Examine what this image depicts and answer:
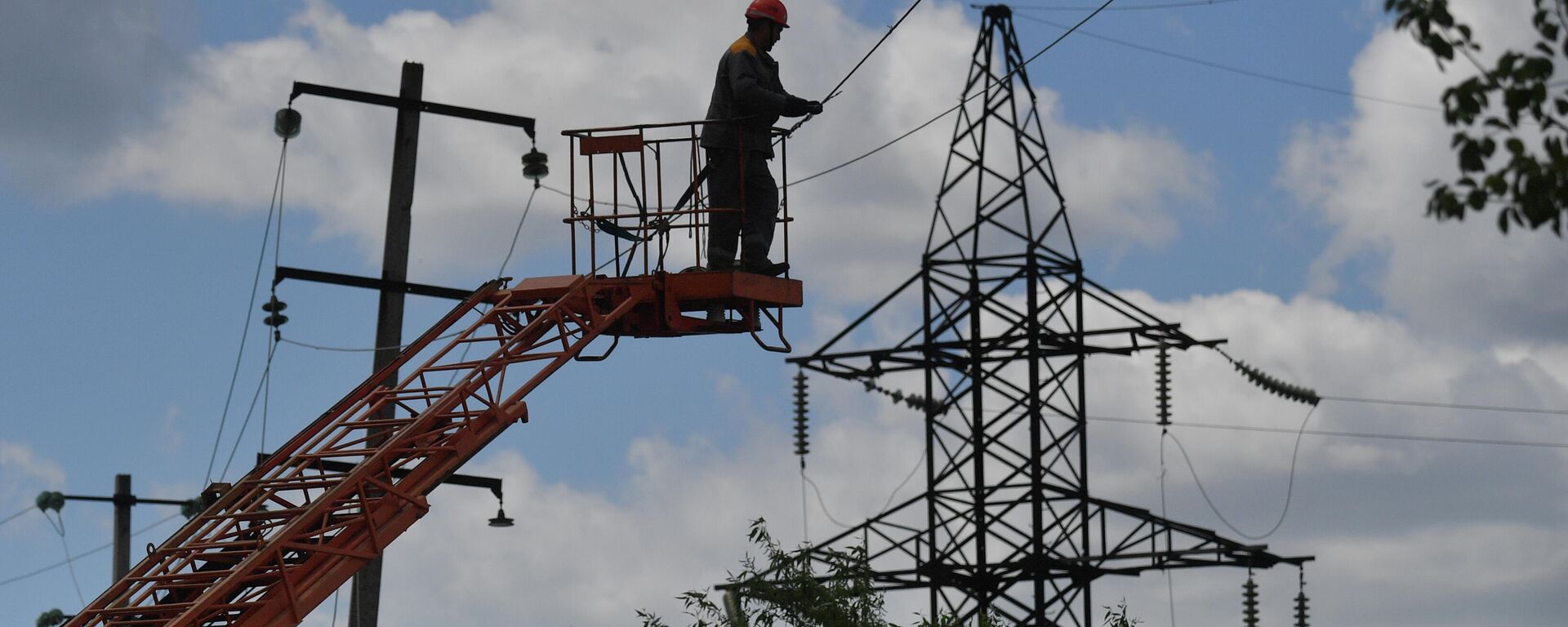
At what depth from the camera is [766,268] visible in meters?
18.5

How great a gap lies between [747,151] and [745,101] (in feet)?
1.47

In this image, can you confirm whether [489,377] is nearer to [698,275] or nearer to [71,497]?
[698,275]

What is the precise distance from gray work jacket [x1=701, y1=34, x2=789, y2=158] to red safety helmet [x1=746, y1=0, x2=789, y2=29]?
0.70 feet

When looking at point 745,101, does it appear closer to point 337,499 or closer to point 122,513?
point 337,499

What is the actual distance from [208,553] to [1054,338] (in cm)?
1800

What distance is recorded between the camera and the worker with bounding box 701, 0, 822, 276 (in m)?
18.3

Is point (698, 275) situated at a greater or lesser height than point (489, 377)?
greater

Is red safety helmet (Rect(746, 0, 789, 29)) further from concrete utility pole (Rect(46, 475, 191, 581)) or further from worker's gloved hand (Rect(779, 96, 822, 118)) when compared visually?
concrete utility pole (Rect(46, 475, 191, 581))

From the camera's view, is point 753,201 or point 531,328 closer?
point 531,328

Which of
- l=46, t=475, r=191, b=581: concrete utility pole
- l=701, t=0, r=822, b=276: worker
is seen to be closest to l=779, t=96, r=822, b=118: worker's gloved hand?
l=701, t=0, r=822, b=276: worker

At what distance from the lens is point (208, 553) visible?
15.5m

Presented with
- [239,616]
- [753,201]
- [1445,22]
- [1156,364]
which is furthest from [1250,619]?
[1445,22]

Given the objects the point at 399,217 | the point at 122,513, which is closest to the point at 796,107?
the point at 399,217

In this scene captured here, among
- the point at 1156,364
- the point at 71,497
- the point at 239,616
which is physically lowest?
the point at 239,616
